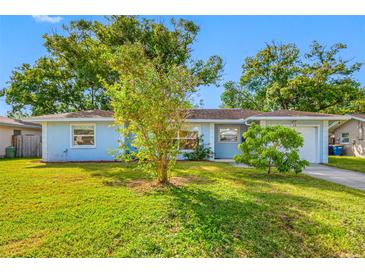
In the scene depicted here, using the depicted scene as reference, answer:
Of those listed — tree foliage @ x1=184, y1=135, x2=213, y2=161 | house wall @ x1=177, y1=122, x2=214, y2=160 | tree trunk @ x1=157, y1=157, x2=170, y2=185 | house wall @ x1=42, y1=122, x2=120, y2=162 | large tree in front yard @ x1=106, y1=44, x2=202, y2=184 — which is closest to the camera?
large tree in front yard @ x1=106, y1=44, x2=202, y2=184

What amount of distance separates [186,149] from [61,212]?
10217 millimetres

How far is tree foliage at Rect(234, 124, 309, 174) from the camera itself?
24.8 ft

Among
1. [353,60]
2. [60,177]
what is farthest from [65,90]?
[353,60]

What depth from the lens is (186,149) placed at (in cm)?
1427

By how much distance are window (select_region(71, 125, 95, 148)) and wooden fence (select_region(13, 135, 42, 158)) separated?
6421mm

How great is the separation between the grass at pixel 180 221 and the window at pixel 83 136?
22.1 feet

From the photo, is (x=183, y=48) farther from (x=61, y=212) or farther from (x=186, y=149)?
(x=61, y=212)

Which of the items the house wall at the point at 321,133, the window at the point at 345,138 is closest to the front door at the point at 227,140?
the house wall at the point at 321,133

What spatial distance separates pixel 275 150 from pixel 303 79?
1748cm

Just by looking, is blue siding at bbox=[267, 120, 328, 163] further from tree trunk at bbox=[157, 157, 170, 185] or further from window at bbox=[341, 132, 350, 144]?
tree trunk at bbox=[157, 157, 170, 185]

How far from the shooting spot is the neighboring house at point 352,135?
17.7 metres

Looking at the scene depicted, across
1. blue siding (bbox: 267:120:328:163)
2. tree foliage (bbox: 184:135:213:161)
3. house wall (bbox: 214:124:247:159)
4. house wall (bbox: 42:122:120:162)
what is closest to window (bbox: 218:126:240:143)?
house wall (bbox: 214:124:247:159)

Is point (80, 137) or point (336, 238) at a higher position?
point (80, 137)

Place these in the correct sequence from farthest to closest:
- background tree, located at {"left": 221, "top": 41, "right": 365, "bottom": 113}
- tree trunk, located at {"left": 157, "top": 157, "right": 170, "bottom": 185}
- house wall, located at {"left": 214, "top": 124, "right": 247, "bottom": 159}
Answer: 1. background tree, located at {"left": 221, "top": 41, "right": 365, "bottom": 113}
2. house wall, located at {"left": 214, "top": 124, "right": 247, "bottom": 159}
3. tree trunk, located at {"left": 157, "top": 157, "right": 170, "bottom": 185}
